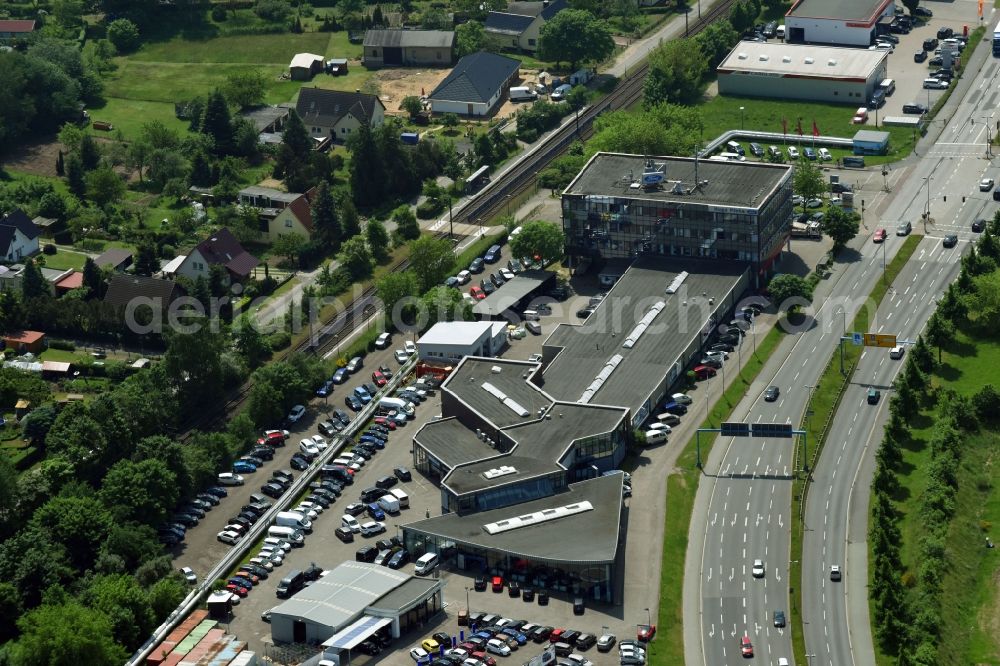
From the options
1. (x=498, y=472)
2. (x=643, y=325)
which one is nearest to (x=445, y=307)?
(x=643, y=325)

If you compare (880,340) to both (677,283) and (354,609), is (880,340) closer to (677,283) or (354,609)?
(677,283)

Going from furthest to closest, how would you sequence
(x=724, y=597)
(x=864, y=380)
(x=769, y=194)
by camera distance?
1. (x=769, y=194)
2. (x=864, y=380)
3. (x=724, y=597)

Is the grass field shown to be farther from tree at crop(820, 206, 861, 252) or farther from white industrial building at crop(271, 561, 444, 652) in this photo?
white industrial building at crop(271, 561, 444, 652)

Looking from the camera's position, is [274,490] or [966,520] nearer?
[966,520]

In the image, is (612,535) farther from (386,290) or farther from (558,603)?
(386,290)

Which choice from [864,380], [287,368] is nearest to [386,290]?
[287,368]

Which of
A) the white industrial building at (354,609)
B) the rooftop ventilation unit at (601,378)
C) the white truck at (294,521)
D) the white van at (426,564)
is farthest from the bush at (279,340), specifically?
the white industrial building at (354,609)

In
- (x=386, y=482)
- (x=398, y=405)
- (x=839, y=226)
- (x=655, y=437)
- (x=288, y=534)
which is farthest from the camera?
(x=839, y=226)
